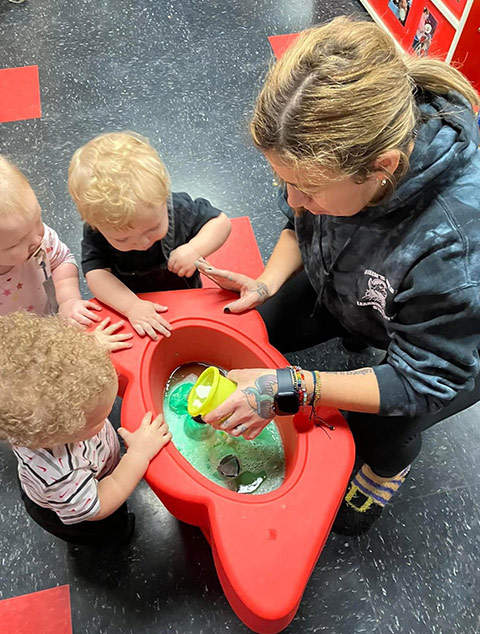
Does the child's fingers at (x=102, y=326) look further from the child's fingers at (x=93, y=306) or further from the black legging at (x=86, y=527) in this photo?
the black legging at (x=86, y=527)

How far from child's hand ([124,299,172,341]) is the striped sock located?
0.51 meters

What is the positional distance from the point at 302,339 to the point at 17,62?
4.98 ft

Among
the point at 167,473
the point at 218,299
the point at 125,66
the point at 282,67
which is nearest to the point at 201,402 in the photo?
the point at 167,473

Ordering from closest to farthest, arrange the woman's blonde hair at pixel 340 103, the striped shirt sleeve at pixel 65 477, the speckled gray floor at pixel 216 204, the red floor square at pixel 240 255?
1. the woman's blonde hair at pixel 340 103
2. the striped shirt sleeve at pixel 65 477
3. the speckled gray floor at pixel 216 204
4. the red floor square at pixel 240 255

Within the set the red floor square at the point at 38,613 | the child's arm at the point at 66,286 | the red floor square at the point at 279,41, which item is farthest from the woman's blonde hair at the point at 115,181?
the red floor square at the point at 279,41

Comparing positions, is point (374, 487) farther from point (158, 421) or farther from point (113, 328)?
point (113, 328)

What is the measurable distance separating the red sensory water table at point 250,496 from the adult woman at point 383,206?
62mm

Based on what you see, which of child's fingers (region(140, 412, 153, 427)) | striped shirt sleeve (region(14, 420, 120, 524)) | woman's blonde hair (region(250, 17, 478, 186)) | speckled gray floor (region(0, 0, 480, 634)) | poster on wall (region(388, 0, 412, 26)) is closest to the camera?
woman's blonde hair (region(250, 17, 478, 186))

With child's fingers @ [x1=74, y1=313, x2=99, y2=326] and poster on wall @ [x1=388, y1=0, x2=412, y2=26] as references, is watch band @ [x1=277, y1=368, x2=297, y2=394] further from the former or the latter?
poster on wall @ [x1=388, y1=0, x2=412, y2=26]

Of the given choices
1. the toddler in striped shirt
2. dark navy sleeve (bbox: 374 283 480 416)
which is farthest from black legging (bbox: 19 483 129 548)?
dark navy sleeve (bbox: 374 283 480 416)

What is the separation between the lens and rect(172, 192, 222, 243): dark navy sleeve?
1.01m

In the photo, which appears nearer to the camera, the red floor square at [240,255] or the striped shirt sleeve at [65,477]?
the striped shirt sleeve at [65,477]

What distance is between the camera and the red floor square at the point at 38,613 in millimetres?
1014

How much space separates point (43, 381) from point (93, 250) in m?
0.42
